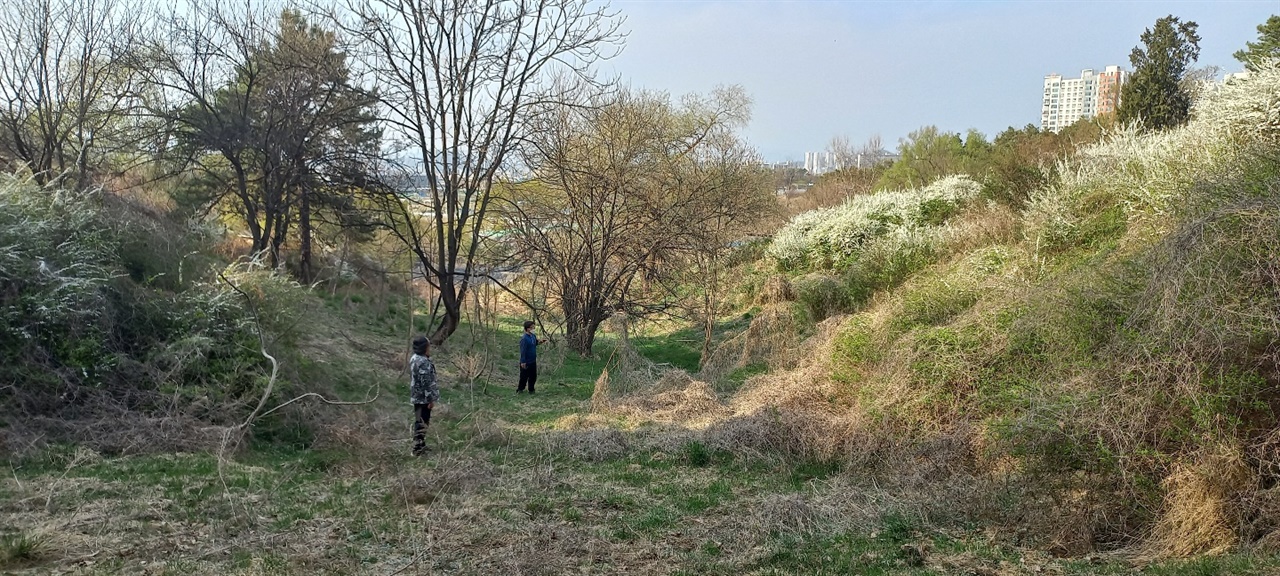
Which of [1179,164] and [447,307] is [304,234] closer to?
[447,307]

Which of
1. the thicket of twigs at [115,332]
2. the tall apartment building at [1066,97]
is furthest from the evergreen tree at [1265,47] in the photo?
the tall apartment building at [1066,97]

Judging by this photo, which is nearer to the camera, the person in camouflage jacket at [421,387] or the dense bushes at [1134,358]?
the dense bushes at [1134,358]

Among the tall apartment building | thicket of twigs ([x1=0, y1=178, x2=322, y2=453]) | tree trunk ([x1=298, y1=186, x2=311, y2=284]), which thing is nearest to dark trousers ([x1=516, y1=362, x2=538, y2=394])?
thicket of twigs ([x1=0, y1=178, x2=322, y2=453])

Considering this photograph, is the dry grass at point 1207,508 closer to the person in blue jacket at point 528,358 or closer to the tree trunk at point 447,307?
the person in blue jacket at point 528,358

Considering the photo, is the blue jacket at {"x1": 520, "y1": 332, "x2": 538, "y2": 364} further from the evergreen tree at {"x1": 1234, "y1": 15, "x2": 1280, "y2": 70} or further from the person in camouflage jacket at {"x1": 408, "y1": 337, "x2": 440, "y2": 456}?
the evergreen tree at {"x1": 1234, "y1": 15, "x2": 1280, "y2": 70}

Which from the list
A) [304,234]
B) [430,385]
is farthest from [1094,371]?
[304,234]

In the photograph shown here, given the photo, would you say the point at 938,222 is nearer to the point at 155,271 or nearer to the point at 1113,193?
the point at 1113,193

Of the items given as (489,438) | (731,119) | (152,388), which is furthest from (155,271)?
(731,119)

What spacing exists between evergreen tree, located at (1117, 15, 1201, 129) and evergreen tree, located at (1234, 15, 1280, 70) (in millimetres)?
3406

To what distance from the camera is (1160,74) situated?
960 inches

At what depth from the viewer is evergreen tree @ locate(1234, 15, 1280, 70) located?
13320 millimetres

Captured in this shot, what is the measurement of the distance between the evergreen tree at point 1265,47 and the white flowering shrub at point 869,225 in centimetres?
618

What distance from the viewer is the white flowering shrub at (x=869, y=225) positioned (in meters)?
20.5

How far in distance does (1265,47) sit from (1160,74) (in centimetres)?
917
